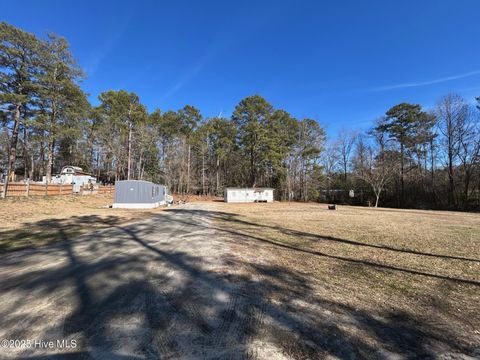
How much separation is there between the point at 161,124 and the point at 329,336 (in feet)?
140

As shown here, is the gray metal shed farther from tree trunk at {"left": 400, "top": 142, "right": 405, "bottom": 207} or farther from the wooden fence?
tree trunk at {"left": 400, "top": 142, "right": 405, "bottom": 207}

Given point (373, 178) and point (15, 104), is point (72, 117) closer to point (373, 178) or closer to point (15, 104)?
point (15, 104)

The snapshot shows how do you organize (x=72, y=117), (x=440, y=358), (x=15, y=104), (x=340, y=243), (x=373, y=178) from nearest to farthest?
(x=440, y=358), (x=340, y=243), (x=15, y=104), (x=72, y=117), (x=373, y=178)

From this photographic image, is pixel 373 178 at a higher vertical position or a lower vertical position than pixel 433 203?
higher

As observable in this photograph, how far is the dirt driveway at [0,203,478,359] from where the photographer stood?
234 centimetres

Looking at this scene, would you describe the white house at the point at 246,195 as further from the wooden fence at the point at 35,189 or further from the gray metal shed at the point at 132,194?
the wooden fence at the point at 35,189

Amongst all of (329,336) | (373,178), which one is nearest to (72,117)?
(329,336)

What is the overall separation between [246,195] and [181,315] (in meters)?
33.5

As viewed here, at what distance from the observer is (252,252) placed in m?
6.02

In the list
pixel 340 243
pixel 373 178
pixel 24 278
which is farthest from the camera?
→ pixel 373 178

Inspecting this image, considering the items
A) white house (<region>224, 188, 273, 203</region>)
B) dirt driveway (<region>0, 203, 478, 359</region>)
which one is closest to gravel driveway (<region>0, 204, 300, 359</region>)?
dirt driveway (<region>0, 203, 478, 359</region>)

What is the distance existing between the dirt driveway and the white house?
3033cm

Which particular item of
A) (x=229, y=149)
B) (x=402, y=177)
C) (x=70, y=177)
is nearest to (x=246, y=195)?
(x=229, y=149)

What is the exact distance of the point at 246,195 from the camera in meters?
36.4
